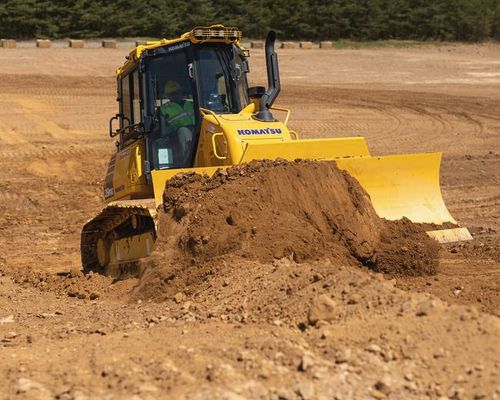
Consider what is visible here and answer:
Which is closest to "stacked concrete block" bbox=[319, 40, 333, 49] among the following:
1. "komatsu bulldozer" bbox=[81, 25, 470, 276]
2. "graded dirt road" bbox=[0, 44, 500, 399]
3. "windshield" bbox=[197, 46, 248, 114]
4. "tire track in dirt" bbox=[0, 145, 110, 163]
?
"tire track in dirt" bbox=[0, 145, 110, 163]

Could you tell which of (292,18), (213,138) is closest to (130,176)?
(213,138)

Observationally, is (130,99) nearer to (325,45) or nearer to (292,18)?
(325,45)

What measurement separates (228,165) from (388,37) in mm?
32932

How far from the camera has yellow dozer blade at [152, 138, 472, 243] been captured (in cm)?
912

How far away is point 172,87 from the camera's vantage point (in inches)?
374

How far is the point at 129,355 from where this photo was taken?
5.40 m

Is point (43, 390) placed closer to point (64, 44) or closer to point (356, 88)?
point (356, 88)

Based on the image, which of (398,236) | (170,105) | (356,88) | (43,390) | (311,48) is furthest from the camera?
(311,48)

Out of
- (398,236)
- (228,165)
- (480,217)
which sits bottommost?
(480,217)

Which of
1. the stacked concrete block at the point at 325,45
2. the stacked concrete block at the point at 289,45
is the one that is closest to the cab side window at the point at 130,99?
the stacked concrete block at the point at 289,45

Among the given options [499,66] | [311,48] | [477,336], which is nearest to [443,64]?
[499,66]

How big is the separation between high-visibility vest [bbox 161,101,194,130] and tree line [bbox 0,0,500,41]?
1088 inches

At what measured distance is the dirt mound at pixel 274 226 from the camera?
775 centimetres

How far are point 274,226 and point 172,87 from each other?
8.07 ft
